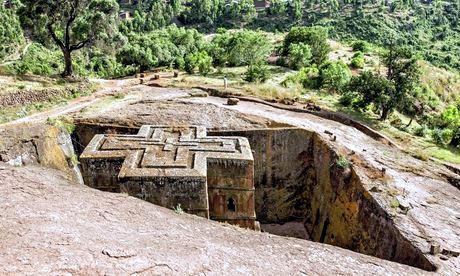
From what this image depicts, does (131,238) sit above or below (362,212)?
above

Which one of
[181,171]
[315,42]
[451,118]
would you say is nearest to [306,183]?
[181,171]

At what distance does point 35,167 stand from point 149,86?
11.8m

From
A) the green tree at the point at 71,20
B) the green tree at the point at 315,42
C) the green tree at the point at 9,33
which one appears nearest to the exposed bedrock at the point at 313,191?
the green tree at the point at 71,20

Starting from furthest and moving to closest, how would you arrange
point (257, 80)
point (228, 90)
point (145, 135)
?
point (257, 80) → point (228, 90) → point (145, 135)

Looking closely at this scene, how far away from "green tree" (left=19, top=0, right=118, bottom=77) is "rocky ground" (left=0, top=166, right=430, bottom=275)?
45.0 feet

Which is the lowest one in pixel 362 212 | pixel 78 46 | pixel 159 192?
pixel 362 212

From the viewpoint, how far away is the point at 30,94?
61.5ft

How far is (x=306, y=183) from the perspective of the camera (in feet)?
50.8

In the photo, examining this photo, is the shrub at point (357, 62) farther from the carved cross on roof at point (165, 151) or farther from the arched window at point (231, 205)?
the arched window at point (231, 205)

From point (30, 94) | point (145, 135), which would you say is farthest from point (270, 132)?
point (30, 94)

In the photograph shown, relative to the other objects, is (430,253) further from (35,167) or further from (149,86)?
(149,86)

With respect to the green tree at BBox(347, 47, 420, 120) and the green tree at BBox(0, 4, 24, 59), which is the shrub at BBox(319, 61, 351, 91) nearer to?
the green tree at BBox(347, 47, 420, 120)

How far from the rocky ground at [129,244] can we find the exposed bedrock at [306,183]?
4069 mm

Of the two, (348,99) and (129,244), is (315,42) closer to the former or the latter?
(348,99)
